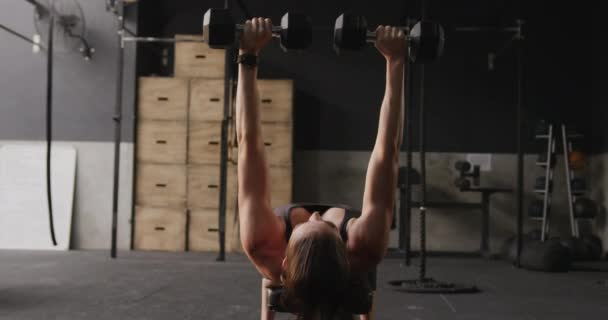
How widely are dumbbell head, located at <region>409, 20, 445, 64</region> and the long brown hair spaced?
776 millimetres

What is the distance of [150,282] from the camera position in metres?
3.72

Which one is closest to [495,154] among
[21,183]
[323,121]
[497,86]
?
[497,86]

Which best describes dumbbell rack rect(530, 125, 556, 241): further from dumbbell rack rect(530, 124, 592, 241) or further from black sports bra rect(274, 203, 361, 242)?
black sports bra rect(274, 203, 361, 242)

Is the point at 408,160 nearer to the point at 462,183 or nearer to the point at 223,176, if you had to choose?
the point at 223,176

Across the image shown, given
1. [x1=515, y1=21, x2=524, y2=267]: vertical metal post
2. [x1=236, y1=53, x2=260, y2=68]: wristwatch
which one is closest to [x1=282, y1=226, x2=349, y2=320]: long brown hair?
[x1=236, y1=53, x2=260, y2=68]: wristwatch

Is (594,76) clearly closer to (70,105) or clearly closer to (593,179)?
(593,179)

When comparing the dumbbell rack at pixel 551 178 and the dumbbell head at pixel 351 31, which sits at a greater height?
the dumbbell head at pixel 351 31

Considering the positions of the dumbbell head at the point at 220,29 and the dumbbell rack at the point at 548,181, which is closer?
the dumbbell head at the point at 220,29

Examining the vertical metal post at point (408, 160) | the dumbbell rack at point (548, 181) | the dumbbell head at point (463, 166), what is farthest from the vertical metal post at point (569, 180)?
the vertical metal post at point (408, 160)

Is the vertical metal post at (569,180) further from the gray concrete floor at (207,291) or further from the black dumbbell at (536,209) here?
the gray concrete floor at (207,291)

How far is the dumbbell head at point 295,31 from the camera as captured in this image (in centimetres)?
180

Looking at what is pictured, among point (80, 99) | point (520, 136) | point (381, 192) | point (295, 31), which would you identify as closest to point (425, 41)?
point (295, 31)

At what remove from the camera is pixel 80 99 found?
5887 millimetres

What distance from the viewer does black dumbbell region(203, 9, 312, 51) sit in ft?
5.75
